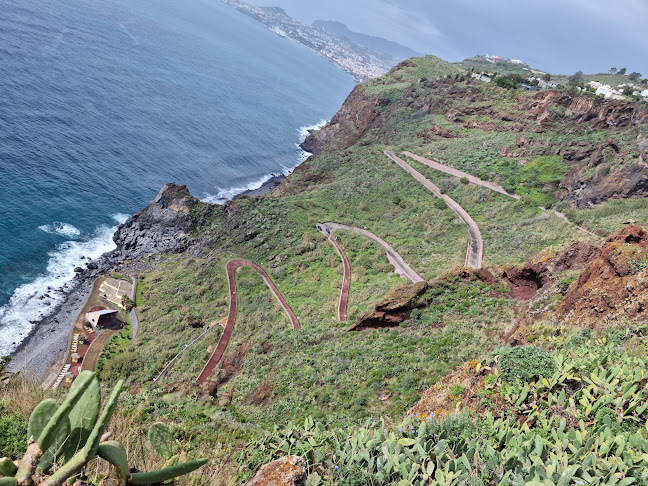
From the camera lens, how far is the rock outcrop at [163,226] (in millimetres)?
52406

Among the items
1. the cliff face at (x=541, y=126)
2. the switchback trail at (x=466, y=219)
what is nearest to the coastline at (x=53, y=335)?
the switchback trail at (x=466, y=219)

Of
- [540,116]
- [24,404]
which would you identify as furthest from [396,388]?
[540,116]

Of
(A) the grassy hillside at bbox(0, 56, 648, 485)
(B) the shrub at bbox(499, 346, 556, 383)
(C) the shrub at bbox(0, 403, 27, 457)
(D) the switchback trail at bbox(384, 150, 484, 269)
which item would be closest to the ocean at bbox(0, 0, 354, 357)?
(A) the grassy hillside at bbox(0, 56, 648, 485)

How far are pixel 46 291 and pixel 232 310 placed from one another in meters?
21.0

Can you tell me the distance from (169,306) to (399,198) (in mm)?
31678

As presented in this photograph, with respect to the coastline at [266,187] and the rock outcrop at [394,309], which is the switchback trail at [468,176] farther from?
the coastline at [266,187]

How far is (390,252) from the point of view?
1577 inches

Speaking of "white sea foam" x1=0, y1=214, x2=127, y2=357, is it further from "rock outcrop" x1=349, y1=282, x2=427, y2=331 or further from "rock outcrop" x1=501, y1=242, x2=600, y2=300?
"rock outcrop" x1=501, y1=242, x2=600, y2=300

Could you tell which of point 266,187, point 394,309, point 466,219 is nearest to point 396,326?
point 394,309

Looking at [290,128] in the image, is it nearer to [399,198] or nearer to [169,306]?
[399,198]

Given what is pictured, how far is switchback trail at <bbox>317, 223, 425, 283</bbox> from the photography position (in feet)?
115

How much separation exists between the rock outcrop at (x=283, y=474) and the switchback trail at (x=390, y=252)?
27.1 meters

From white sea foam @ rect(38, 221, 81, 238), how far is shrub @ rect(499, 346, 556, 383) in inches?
2102

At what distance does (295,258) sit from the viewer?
42.0 metres
